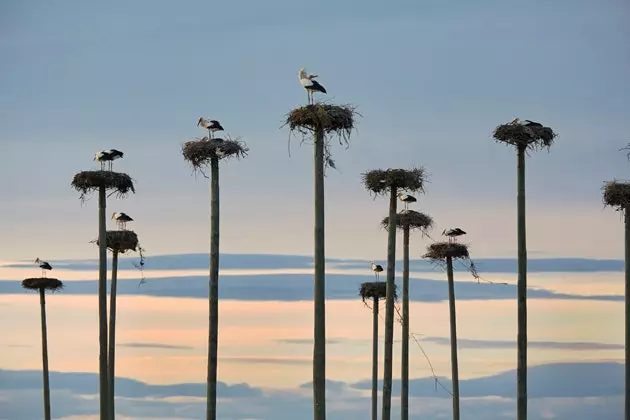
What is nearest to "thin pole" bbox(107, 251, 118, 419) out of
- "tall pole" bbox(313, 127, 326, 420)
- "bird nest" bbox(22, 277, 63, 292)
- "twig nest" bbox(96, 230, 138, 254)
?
"twig nest" bbox(96, 230, 138, 254)

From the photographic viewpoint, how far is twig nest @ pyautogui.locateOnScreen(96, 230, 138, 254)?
4531cm

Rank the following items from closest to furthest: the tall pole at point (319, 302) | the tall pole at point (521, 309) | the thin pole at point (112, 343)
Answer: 1. the tall pole at point (319, 302)
2. the tall pole at point (521, 309)
3. the thin pole at point (112, 343)

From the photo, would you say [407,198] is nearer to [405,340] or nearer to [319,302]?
[405,340]

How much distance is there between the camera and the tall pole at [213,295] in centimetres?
3403

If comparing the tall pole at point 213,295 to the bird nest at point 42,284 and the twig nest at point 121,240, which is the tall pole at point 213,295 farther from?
the bird nest at point 42,284

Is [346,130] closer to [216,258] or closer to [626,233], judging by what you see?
[216,258]

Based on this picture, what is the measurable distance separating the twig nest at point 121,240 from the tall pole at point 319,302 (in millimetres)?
16142

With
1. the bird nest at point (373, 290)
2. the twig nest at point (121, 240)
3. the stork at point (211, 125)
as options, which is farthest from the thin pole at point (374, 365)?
the stork at point (211, 125)

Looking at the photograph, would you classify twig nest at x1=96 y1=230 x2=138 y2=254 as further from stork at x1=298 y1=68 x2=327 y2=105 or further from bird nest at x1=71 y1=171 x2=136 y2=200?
stork at x1=298 y1=68 x2=327 y2=105

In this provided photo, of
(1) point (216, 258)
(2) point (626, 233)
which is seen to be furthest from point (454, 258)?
(1) point (216, 258)

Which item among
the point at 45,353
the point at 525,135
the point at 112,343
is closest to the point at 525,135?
the point at 525,135

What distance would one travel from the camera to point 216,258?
35.0 metres

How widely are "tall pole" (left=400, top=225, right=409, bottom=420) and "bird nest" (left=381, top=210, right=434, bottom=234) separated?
224 millimetres

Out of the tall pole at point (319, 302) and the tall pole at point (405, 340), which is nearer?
the tall pole at point (319, 302)
